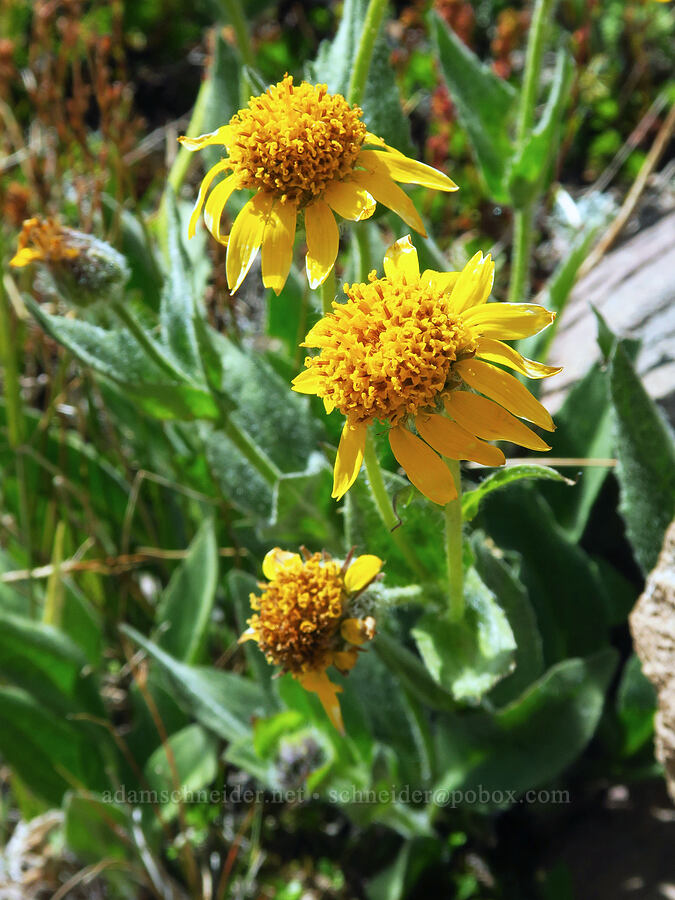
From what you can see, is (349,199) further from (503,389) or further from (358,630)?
(358,630)

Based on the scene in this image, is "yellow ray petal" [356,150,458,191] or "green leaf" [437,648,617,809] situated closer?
"yellow ray petal" [356,150,458,191]

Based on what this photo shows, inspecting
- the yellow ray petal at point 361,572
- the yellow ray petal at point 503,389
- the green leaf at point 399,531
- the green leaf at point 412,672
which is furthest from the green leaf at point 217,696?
the yellow ray petal at point 503,389

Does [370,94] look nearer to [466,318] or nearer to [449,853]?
[466,318]

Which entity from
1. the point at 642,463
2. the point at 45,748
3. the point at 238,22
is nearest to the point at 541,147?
the point at 642,463

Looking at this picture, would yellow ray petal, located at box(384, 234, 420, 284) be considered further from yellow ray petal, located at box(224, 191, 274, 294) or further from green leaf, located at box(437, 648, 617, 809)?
green leaf, located at box(437, 648, 617, 809)

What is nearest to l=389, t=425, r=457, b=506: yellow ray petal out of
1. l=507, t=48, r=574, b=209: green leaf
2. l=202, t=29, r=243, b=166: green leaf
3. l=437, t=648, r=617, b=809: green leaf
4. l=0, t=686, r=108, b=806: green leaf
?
l=437, t=648, r=617, b=809: green leaf

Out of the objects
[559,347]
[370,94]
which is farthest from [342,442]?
[559,347]
